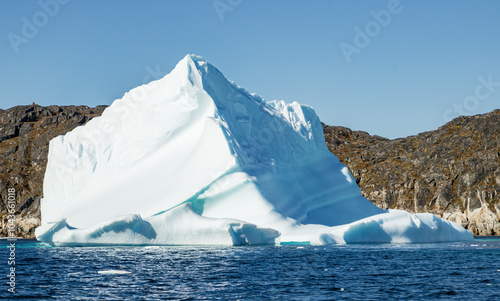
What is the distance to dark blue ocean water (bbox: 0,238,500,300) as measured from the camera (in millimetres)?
16578

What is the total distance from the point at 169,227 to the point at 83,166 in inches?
496

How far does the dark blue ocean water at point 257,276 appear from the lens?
16578 mm

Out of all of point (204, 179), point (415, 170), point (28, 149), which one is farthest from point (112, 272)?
point (28, 149)

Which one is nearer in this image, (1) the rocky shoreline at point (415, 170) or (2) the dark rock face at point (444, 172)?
(2) the dark rock face at point (444, 172)

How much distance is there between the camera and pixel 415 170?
111 m

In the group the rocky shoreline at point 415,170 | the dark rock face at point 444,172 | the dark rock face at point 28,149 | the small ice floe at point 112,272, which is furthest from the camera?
the dark rock face at point 28,149

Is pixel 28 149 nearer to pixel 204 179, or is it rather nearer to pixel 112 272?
pixel 204 179

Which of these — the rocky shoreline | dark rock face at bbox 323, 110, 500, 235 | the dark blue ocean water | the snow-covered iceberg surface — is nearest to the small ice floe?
the dark blue ocean water

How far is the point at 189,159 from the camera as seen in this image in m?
38.1

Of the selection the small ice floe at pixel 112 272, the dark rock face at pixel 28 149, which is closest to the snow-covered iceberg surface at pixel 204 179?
the small ice floe at pixel 112 272

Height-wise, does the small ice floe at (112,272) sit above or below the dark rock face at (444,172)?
below

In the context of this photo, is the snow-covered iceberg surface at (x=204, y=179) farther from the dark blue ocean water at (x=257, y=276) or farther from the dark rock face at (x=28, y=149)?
the dark rock face at (x=28, y=149)

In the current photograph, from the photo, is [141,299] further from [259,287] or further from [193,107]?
[193,107]

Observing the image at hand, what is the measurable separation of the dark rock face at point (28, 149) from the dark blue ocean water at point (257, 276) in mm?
74663
